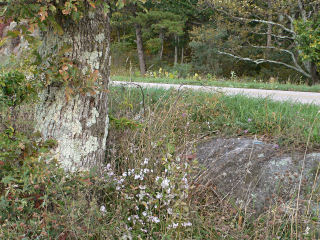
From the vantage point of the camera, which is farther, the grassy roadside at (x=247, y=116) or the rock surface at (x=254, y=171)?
the grassy roadside at (x=247, y=116)

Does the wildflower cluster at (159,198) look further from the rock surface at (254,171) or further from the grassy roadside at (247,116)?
the grassy roadside at (247,116)

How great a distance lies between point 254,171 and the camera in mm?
3629

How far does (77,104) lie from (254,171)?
196 centimetres

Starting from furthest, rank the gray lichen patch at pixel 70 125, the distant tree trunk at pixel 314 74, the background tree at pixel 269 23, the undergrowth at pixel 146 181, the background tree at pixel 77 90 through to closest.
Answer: the distant tree trunk at pixel 314 74 → the background tree at pixel 269 23 → the gray lichen patch at pixel 70 125 → the background tree at pixel 77 90 → the undergrowth at pixel 146 181

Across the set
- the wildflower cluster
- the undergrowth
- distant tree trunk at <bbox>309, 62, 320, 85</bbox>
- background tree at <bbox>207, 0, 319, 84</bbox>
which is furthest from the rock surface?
distant tree trunk at <bbox>309, 62, 320, 85</bbox>

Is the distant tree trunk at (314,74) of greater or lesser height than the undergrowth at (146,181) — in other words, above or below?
above

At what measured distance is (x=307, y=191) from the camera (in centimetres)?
309

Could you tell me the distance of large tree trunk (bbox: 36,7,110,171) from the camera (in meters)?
3.34

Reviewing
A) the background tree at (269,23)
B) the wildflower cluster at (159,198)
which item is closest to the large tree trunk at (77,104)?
the wildflower cluster at (159,198)

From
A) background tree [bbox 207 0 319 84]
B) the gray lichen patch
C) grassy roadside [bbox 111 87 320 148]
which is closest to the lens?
the gray lichen patch

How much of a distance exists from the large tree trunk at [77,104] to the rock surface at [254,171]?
121 cm

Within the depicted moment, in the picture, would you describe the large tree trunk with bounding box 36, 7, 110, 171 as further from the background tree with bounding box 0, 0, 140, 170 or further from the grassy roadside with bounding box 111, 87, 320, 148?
the grassy roadside with bounding box 111, 87, 320, 148

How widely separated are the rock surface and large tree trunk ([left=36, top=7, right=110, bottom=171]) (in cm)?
121

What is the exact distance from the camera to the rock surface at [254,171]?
3.33 metres
